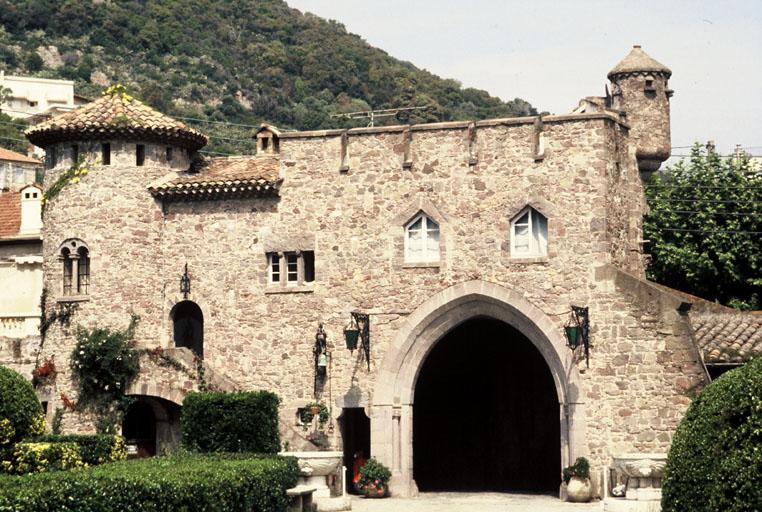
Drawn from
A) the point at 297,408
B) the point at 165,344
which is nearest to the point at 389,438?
the point at 297,408

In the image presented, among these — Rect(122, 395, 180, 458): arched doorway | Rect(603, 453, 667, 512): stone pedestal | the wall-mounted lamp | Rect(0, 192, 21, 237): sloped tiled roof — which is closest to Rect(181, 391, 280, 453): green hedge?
the wall-mounted lamp

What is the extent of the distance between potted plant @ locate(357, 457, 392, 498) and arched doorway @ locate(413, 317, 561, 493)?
6.23 meters

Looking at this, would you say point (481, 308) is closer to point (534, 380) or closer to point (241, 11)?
point (534, 380)

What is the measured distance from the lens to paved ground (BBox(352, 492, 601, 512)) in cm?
3375

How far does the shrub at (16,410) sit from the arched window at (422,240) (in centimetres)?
1009

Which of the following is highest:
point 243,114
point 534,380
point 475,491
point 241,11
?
point 241,11

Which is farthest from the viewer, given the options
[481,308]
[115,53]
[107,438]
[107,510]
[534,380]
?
[115,53]

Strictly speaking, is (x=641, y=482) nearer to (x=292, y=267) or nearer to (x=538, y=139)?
(x=538, y=139)

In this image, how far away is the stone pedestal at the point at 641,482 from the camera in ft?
101

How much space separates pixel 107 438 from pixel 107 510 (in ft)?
37.9

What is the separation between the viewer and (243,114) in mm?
99625

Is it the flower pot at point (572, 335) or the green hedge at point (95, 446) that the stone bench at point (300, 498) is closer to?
the green hedge at point (95, 446)

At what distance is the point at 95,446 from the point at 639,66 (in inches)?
760

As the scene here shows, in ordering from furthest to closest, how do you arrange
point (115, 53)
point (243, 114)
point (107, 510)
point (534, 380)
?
point (115, 53)
point (243, 114)
point (534, 380)
point (107, 510)
